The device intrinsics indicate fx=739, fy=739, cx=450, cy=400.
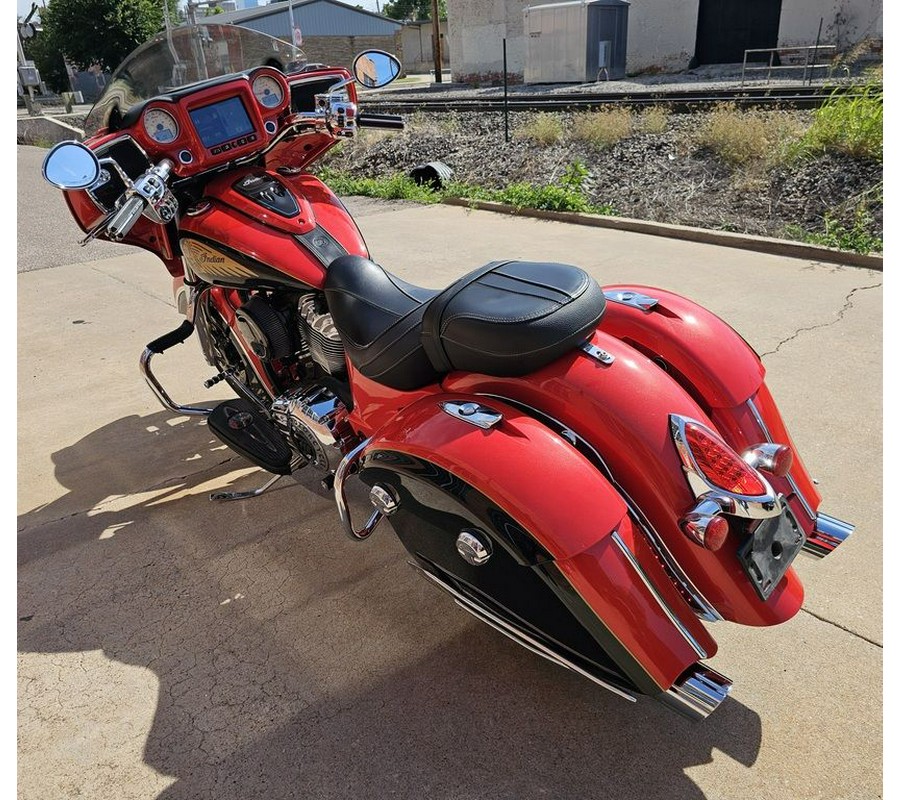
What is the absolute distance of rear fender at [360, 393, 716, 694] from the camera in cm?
172

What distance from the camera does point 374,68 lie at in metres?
3.37

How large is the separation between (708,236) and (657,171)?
2540mm

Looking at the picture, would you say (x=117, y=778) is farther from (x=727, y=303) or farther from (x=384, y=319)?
(x=727, y=303)

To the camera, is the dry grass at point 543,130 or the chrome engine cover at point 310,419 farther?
the dry grass at point 543,130

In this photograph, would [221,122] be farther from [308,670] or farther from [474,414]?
[308,670]

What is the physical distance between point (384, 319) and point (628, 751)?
Result: 1463mm

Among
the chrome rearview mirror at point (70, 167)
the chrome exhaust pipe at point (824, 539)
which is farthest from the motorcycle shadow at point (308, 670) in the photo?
the chrome rearview mirror at point (70, 167)

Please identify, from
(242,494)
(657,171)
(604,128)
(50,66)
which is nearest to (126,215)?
(242,494)

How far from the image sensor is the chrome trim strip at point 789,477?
2.14 meters

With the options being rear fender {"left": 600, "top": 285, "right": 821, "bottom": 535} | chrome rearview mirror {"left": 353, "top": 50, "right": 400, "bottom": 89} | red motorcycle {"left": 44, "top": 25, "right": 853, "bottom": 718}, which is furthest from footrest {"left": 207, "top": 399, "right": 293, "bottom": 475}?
chrome rearview mirror {"left": 353, "top": 50, "right": 400, "bottom": 89}

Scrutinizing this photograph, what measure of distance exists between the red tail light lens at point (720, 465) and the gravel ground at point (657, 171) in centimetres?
561

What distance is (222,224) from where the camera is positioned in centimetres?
277

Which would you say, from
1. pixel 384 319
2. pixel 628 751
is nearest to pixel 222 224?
pixel 384 319

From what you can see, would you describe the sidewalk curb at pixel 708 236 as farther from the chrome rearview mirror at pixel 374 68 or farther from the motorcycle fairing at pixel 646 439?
the motorcycle fairing at pixel 646 439
